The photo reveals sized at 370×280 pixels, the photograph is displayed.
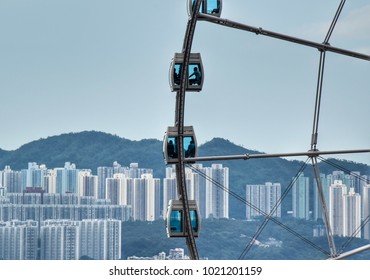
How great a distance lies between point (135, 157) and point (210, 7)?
104m

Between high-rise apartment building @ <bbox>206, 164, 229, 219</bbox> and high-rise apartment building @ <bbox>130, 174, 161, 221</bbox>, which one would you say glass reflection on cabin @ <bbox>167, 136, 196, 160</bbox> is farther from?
high-rise apartment building @ <bbox>130, 174, 161, 221</bbox>

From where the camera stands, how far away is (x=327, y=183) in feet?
313

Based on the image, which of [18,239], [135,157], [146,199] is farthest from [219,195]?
[18,239]

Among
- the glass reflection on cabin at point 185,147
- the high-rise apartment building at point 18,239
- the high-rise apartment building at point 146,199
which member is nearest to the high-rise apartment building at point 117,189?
the high-rise apartment building at point 146,199

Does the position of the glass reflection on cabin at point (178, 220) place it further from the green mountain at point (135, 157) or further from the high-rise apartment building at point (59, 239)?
the high-rise apartment building at point (59, 239)

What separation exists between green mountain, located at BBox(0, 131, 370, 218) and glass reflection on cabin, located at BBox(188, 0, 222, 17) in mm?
75766

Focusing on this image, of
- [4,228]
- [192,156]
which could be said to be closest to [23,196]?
[4,228]

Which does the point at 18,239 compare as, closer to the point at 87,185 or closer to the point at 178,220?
the point at 87,185

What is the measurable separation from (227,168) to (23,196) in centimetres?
3699

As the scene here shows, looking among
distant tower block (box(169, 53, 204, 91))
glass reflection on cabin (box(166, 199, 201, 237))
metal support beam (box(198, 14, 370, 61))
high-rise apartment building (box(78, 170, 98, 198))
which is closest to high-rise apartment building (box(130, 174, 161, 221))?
high-rise apartment building (box(78, 170, 98, 198))

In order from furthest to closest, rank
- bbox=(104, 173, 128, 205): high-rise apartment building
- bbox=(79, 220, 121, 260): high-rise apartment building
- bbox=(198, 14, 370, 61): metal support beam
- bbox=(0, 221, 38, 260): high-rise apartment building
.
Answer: bbox=(0, 221, 38, 260): high-rise apartment building < bbox=(104, 173, 128, 205): high-rise apartment building < bbox=(79, 220, 121, 260): high-rise apartment building < bbox=(198, 14, 370, 61): metal support beam

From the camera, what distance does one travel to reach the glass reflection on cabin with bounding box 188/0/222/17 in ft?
58.5

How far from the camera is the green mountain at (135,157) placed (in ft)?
333

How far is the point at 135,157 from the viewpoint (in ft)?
399
